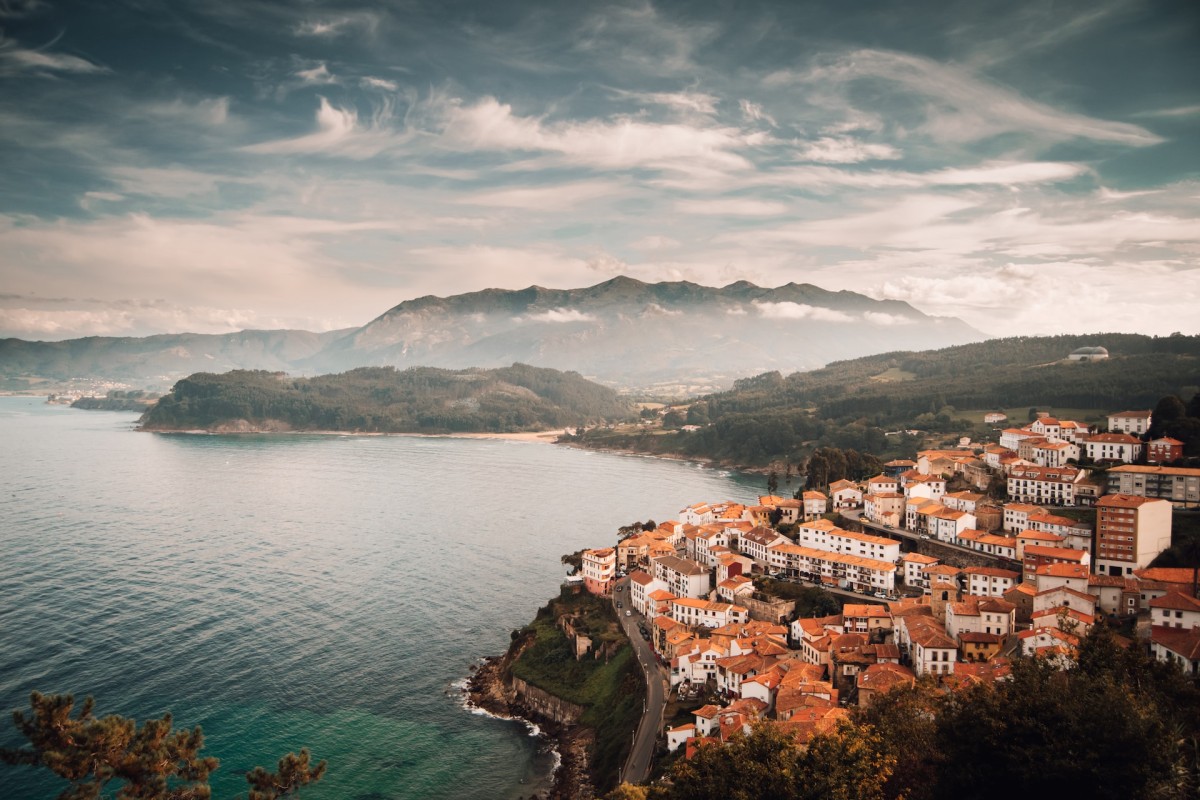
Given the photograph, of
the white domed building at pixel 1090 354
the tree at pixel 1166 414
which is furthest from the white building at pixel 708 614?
the white domed building at pixel 1090 354

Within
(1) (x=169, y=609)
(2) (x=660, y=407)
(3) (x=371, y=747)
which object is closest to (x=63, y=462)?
(1) (x=169, y=609)

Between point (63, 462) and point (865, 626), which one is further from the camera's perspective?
point (63, 462)

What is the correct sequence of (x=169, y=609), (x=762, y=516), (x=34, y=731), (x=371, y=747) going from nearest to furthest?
(x=34, y=731) → (x=371, y=747) → (x=169, y=609) → (x=762, y=516)

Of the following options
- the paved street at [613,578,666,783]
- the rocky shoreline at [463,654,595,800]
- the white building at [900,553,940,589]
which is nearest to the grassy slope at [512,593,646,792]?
the paved street at [613,578,666,783]

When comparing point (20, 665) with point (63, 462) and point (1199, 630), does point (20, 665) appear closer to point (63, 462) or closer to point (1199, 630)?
point (1199, 630)

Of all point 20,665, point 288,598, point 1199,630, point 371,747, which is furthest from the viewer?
point 288,598

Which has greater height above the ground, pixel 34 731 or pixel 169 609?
pixel 34 731
